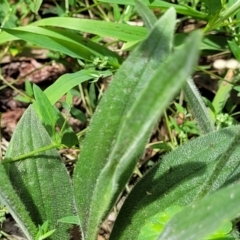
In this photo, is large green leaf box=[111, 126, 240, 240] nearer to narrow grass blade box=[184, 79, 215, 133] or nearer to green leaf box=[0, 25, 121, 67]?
narrow grass blade box=[184, 79, 215, 133]

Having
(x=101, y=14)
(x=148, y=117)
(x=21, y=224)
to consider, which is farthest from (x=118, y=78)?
(x=101, y=14)

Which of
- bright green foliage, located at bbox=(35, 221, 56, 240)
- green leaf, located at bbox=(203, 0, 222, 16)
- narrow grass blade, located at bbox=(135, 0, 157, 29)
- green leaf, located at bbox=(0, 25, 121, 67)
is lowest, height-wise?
bright green foliage, located at bbox=(35, 221, 56, 240)

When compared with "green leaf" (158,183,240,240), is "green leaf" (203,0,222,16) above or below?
above

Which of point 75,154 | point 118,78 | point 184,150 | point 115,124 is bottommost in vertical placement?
point 75,154

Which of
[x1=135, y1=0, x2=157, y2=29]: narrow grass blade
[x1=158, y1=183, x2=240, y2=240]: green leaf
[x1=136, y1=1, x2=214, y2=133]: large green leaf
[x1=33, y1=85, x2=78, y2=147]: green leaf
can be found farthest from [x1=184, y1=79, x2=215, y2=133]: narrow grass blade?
[x1=158, y1=183, x2=240, y2=240]: green leaf

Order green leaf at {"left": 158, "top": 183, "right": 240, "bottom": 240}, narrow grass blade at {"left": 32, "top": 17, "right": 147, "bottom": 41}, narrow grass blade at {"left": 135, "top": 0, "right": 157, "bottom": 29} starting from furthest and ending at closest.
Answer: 1. narrow grass blade at {"left": 32, "top": 17, "right": 147, "bottom": 41}
2. narrow grass blade at {"left": 135, "top": 0, "right": 157, "bottom": 29}
3. green leaf at {"left": 158, "top": 183, "right": 240, "bottom": 240}

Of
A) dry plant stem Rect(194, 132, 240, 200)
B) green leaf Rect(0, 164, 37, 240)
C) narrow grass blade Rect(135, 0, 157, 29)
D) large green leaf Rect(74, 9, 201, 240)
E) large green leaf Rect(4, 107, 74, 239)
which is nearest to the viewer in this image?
large green leaf Rect(74, 9, 201, 240)

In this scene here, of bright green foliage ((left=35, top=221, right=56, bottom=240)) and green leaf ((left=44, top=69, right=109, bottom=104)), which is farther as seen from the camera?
green leaf ((left=44, top=69, right=109, bottom=104))

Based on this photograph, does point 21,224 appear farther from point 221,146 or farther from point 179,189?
point 221,146
